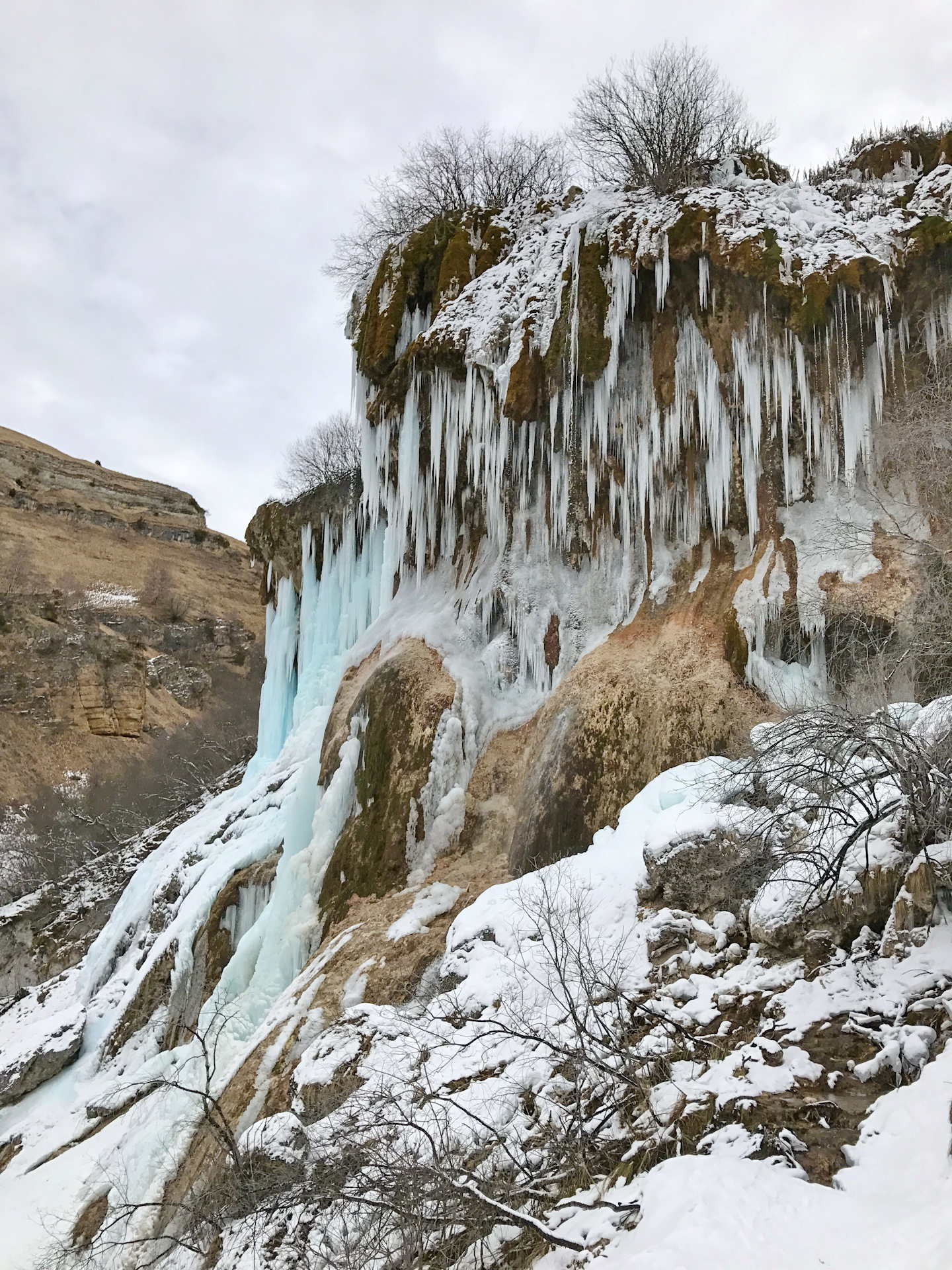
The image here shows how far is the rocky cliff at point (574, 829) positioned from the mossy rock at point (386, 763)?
0.07 metres

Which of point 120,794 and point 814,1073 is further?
point 120,794

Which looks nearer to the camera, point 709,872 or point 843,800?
point 843,800

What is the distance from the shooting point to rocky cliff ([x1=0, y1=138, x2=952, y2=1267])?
4.21 metres

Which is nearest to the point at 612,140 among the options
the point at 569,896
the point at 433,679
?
the point at 433,679

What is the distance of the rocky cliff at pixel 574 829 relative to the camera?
13.8 ft

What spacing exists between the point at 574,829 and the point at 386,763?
324cm

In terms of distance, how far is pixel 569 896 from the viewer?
6660 mm

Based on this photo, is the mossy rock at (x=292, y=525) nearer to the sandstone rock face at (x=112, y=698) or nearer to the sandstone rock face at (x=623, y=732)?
the sandstone rock face at (x=623, y=732)

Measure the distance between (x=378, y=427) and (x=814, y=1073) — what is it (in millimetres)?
12987

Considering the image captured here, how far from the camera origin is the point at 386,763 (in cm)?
1173

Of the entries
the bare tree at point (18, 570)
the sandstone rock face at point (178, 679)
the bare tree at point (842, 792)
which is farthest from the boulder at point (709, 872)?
the bare tree at point (18, 570)

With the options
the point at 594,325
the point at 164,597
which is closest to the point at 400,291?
the point at 594,325

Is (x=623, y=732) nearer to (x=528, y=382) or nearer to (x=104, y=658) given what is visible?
(x=528, y=382)

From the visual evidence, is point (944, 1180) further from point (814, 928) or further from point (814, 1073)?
point (814, 928)
